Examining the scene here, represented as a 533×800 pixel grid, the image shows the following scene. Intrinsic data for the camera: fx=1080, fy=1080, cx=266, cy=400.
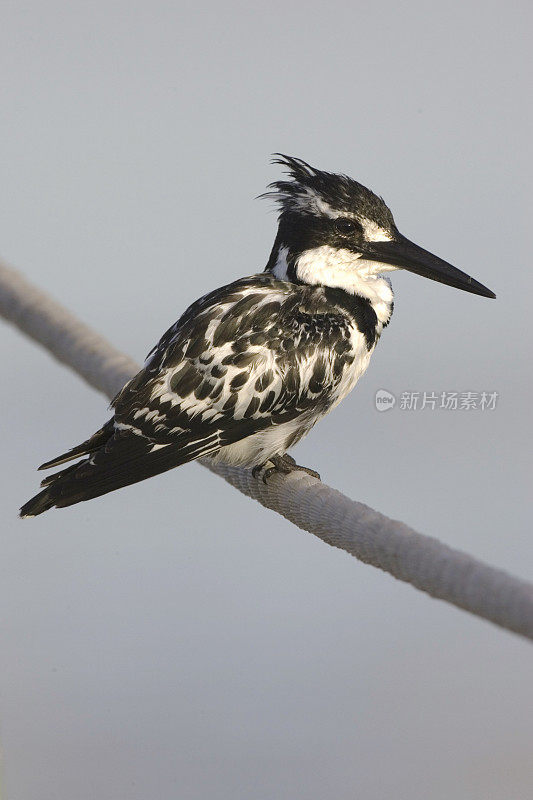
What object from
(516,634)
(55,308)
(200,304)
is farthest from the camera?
(55,308)

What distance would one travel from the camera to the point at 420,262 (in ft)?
13.9

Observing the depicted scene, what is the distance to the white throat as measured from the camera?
4133 millimetres

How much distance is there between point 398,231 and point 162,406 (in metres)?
1.23

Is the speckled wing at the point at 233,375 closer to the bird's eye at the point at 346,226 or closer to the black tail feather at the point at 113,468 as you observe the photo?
the black tail feather at the point at 113,468

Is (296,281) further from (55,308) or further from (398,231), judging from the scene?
(55,308)

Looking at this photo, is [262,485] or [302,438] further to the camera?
[302,438]

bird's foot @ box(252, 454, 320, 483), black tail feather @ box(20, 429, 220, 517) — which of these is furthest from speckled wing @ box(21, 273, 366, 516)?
bird's foot @ box(252, 454, 320, 483)

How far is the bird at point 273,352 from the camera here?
12.4 ft

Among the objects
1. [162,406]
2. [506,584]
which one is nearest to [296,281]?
[162,406]

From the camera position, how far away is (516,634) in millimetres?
2168

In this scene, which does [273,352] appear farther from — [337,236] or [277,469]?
[337,236]

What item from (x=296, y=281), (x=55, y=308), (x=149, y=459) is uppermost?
(x=296, y=281)

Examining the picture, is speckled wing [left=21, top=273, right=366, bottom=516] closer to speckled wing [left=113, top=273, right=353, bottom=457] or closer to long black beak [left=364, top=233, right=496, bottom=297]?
speckled wing [left=113, top=273, right=353, bottom=457]

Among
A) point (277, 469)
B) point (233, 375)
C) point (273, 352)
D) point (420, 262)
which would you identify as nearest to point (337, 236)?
point (420, 262)
